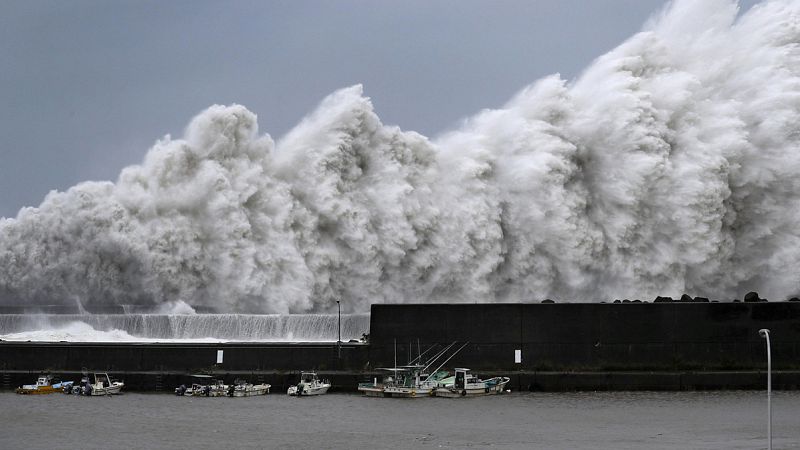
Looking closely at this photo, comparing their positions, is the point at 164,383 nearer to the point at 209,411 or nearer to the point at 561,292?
the point at 209,411

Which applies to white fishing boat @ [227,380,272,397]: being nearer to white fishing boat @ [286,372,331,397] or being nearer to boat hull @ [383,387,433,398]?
white fishing boat @ [286,372,331,397]

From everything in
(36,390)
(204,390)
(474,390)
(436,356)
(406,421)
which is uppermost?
(436,356)

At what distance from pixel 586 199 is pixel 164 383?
19.0m

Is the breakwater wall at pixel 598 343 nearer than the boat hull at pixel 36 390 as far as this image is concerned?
Yes

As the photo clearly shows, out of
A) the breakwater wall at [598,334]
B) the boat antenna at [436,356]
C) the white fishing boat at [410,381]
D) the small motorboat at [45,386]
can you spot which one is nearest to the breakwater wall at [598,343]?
the breakwater wall at [598,334]

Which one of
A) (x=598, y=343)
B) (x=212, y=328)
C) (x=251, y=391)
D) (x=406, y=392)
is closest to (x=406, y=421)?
(x=406, y=392)

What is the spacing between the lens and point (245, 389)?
35.0 meters

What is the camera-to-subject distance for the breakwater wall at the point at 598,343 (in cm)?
3422

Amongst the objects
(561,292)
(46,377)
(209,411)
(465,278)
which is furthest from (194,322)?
(561,292)

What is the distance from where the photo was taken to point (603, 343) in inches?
1368

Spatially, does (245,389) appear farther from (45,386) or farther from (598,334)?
(598,334)

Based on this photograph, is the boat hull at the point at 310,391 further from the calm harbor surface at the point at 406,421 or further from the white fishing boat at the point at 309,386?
the calm harbor surface at the point at 406,421

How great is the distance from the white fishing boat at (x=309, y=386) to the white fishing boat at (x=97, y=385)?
5.12 metres

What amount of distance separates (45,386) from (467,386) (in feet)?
41.1
